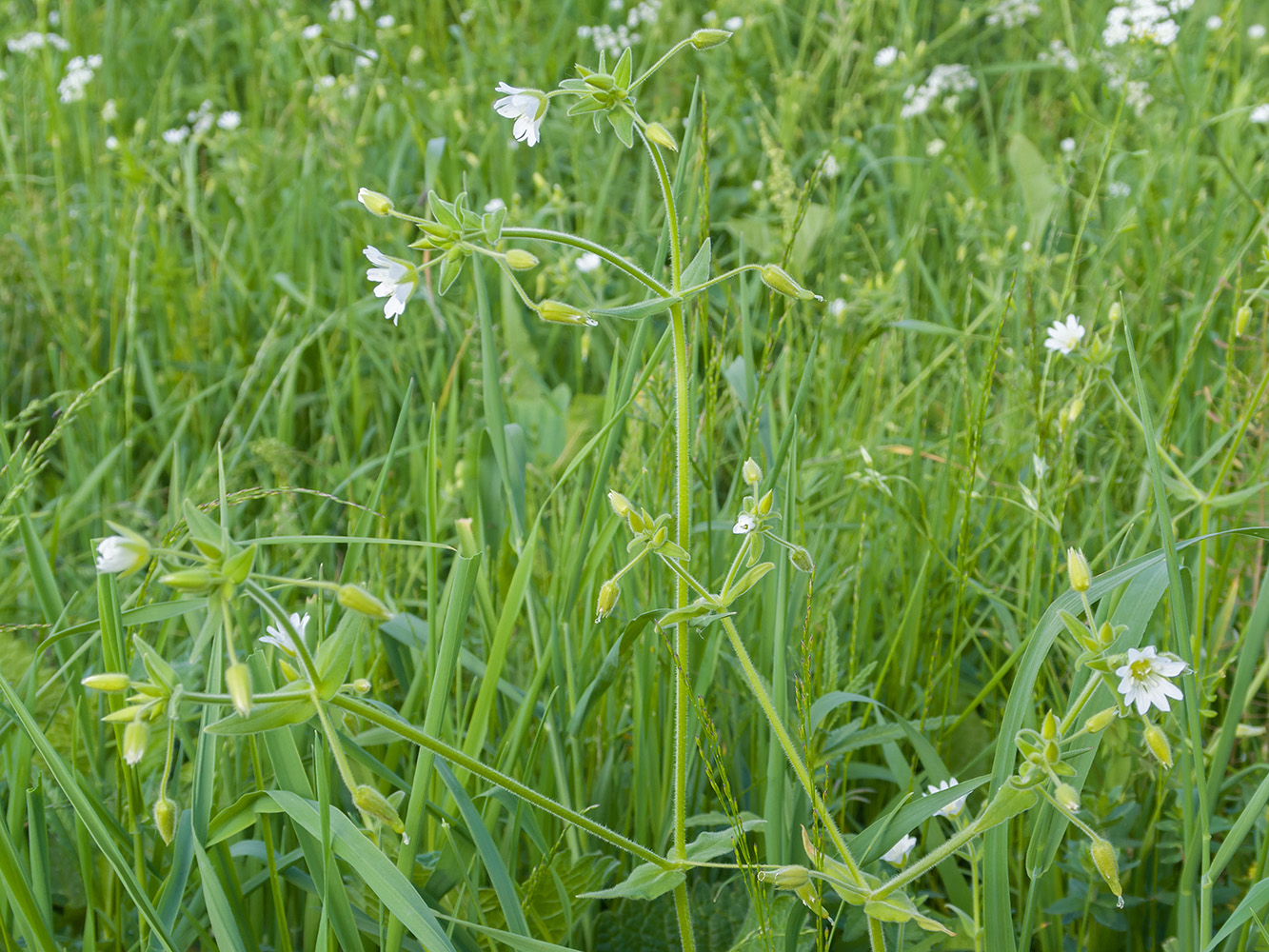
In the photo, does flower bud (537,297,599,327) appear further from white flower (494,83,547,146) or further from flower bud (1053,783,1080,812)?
flower bud (1053,783,1080,812)

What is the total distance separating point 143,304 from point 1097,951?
8.36 ft

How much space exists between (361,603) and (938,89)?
324 cm

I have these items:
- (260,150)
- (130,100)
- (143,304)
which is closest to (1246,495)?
(143,304)

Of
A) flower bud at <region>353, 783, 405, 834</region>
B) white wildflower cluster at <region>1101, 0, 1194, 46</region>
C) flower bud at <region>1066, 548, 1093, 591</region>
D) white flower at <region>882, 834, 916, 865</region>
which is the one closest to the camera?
flower bud at <region>353, 783, 405, 834</region>

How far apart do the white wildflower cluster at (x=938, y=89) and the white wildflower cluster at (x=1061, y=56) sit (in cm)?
25

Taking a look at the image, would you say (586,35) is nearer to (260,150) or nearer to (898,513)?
(260,150)

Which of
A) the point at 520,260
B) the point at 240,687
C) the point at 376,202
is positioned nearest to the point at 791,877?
the point at 240,687

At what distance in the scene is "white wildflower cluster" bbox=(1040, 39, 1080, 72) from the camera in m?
3.31

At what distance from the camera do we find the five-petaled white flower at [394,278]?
38.4 inches

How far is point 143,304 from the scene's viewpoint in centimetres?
271

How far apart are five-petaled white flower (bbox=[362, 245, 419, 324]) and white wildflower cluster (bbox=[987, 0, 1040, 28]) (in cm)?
321

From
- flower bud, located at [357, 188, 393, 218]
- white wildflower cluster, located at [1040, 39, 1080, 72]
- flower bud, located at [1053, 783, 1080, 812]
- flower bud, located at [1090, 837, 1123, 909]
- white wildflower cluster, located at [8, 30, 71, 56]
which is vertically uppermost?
white wildflower cluster, located at [1040, 39, 1080, 72]

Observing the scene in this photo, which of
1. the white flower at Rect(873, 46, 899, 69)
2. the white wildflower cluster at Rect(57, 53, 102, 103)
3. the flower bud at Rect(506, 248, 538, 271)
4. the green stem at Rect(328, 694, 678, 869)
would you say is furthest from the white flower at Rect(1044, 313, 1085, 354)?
the white wildflower cluster at Rect(57, 53, 102, 103)

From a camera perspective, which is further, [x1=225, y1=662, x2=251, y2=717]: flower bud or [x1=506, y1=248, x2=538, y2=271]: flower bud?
[x1=506, y1=248, x2=538, y2=271]: flower bud
